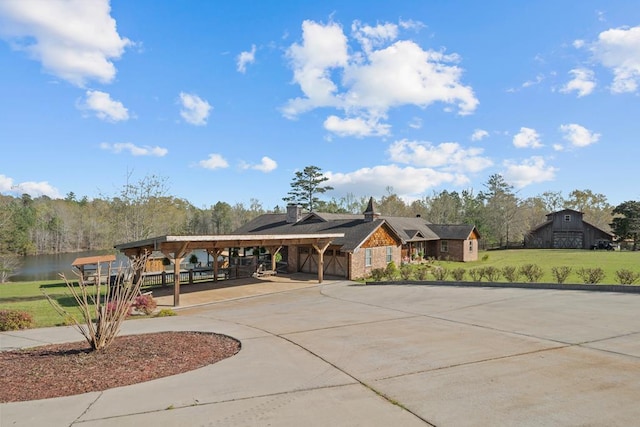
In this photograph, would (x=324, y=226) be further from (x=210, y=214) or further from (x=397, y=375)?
(x=210, y=214)

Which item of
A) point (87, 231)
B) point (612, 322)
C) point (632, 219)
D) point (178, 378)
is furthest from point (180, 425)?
point (87, 231)

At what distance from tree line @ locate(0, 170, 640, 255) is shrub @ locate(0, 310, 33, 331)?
2152 cm

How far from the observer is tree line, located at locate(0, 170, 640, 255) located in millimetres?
35438

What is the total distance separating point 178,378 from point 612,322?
1063 cm

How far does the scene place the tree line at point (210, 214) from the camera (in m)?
35.4

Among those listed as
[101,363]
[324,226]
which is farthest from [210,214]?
[101,363]

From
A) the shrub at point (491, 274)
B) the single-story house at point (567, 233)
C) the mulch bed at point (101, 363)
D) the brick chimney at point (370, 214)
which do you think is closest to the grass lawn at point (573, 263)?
the shrub at point (491, 274)

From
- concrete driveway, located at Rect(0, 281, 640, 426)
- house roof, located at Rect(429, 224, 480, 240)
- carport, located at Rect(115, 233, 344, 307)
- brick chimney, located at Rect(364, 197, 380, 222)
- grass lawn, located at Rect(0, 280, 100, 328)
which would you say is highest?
brick chimney, located at Rect(364, 197, 380, 222)

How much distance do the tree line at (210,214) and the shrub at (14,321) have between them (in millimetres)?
21515

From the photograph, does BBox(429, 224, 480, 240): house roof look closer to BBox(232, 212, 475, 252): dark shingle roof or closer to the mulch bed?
BBox(232, 212, 475, 252): dark shingle roof

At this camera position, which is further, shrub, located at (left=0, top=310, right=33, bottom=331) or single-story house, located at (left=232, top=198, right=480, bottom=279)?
single-story house, located at (left=232, top=198, right=480, bottom=279)

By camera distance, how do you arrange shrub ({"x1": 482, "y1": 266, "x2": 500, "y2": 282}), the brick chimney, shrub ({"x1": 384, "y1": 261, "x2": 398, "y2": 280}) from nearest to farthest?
shrub ({"x1": 482, "y1": 266, "x2": 500, "y2": 282}), shrub ({"x1": 384, "y1": 261, "x2": 398, "y2": 280}), the brick chimney

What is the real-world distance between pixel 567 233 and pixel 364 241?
1564 inches

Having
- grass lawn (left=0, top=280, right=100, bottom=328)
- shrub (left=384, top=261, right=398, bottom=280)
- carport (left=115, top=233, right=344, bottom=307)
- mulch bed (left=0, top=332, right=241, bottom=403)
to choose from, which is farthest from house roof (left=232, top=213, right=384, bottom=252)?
mulch bed (left=0, top=332, right=241, bottom=403)
